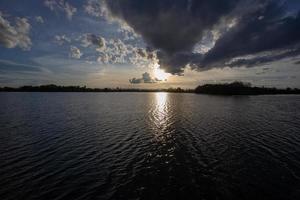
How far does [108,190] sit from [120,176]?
88.4 inches

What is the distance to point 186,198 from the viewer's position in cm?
1295

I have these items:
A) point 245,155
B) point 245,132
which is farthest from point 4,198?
point 245,132

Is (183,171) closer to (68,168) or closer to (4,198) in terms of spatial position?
(68,168)

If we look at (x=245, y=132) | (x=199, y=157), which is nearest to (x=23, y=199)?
(x=199, y=157)

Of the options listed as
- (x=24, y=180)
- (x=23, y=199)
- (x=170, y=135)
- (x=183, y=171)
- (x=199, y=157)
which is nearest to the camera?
(x=23, y=199)

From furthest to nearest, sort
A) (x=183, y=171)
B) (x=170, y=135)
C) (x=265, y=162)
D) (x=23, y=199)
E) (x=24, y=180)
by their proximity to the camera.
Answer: (x=170, y=135) → (x=265, y=162) → (x=183, y=171) → (x=24, y=180) → (x=23, y=199)

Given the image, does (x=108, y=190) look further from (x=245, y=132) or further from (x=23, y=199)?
(x=245, y=132)

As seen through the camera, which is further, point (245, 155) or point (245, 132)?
point (245, 132)

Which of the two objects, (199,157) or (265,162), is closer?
(265,162)

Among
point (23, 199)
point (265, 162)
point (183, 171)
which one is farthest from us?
point (265, 162)

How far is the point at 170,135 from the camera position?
104ft

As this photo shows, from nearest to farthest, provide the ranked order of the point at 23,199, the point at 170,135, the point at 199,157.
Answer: the point at 23,199, the point at 199,157, the point at 170,135

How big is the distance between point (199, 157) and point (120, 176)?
30.7ft

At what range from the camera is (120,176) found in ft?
52.3
